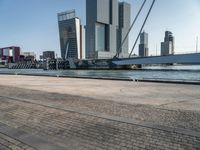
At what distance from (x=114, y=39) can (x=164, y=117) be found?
146067 mm

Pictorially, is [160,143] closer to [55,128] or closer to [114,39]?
[55,128]

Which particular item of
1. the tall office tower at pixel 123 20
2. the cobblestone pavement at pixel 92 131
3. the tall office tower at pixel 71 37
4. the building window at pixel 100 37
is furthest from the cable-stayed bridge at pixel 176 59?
the tall office tower at pixel 123 20

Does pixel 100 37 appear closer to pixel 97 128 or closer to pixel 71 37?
pixel 71 37

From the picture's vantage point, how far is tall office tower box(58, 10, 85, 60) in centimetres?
14412

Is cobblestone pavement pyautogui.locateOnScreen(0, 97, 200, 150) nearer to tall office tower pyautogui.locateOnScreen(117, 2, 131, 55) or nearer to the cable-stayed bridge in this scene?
the cable-stayed bridge

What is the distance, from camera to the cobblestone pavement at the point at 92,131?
14.4 feet

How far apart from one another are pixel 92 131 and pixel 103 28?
142 metres

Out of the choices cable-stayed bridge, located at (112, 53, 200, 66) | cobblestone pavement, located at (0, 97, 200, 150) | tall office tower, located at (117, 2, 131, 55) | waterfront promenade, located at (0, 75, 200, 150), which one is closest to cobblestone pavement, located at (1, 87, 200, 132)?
waterfront promenade, located at (0, 75, 200, 150)

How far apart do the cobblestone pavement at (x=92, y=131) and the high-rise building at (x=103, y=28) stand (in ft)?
414

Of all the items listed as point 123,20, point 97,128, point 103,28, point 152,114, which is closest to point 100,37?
point 103,28

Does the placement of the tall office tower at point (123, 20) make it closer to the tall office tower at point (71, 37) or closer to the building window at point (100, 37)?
the building window at point (100, 37)

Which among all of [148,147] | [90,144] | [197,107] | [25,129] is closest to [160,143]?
[148,147]

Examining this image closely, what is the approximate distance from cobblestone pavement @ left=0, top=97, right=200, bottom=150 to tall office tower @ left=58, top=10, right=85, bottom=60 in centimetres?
13705

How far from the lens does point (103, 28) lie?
5709 inches
